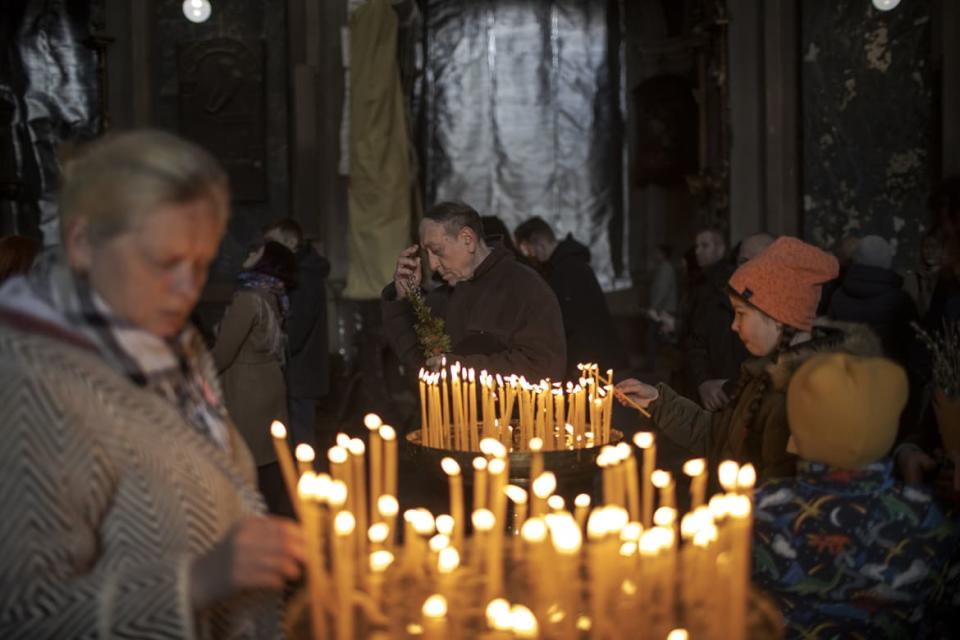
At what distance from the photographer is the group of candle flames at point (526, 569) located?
156 cm

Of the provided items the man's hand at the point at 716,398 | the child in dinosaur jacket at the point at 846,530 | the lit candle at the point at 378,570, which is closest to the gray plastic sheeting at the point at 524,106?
the man's hand at the point at 716,398

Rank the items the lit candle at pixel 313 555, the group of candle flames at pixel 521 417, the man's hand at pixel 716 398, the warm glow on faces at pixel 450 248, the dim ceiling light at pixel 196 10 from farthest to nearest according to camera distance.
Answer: the dim ceiling light at pixel 196 10 < the warm glow on faces at pixel 450 248 < the man's hand at pixel 716 398 < the group of candle flames at pixel 521 417 < the lit candle at pixel 313 555

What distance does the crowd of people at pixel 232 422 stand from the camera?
1495mm

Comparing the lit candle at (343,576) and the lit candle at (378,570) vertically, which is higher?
the lit candle at (343,576)

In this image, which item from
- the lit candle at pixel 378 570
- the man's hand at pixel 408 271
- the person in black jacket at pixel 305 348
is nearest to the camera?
the lit candle at pixel 378 570

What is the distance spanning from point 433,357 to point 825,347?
1.59 metres

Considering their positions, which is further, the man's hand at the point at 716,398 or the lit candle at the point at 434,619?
the man's hand at the point at 716,398

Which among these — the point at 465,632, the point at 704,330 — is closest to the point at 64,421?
the point at 465,632

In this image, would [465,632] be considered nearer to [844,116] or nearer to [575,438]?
[575,438]

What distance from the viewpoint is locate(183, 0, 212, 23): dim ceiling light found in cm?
1036

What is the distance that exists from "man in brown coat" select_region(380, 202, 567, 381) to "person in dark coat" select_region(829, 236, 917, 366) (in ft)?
5.14

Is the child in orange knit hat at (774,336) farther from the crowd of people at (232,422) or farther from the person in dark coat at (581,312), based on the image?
the person in dark coat at (581,312)

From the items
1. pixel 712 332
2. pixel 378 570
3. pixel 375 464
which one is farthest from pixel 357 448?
pixel 712 332

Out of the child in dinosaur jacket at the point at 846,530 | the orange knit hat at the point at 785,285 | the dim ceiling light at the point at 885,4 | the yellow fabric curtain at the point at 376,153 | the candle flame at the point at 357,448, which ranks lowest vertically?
the child in dinosaur jacket at the point at 846,530
